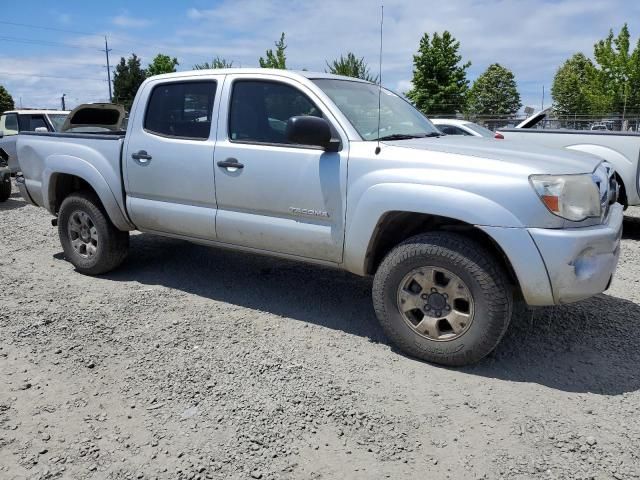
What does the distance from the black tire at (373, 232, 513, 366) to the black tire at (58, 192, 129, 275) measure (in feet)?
9.58

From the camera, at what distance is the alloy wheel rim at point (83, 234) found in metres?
5.51

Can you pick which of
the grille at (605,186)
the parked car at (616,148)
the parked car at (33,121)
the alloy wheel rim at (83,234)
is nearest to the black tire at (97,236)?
the alloy wheel rim at (83,234)

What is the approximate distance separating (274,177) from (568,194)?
6.56 feet

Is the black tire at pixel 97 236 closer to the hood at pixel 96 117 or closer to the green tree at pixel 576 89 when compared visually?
the hood at pixel 96 117

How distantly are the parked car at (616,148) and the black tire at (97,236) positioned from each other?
5.40m

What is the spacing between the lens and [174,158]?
4.67 m

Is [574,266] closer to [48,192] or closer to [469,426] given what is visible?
[469,426]

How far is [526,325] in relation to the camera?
4.27 m

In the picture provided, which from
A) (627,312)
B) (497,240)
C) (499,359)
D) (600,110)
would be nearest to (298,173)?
(497,240)

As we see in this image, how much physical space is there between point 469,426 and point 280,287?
2.60 meters

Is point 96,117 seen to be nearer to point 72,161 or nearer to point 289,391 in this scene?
point 72,161

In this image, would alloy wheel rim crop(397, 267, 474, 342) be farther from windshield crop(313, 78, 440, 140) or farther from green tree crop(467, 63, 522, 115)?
green tree crop(467, 63, 522, 115)

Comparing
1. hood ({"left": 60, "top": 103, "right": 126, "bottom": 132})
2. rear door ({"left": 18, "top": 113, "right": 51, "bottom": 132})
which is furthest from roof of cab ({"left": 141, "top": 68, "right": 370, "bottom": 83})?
rear door ({"left": 18, "top": 113, "right": 51, "bottom": 132})

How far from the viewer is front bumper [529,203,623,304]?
3170 millimetres
